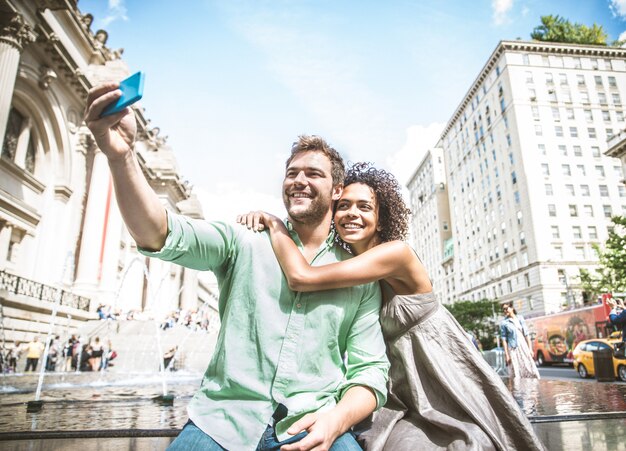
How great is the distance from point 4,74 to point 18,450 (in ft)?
62.5

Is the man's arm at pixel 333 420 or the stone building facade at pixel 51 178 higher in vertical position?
the stone building facade at pixel 51 178

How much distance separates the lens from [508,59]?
60.7 meters

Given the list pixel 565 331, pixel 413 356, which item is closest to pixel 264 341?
pixel 413 356

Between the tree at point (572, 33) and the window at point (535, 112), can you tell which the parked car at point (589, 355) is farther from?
the tree at point (572, 33)

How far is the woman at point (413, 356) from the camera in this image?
2.10 metres

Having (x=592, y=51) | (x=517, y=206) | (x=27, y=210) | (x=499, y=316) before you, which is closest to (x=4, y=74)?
(x=27, y=210)

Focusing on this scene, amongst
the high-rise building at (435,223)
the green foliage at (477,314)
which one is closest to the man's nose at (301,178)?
the green foliage at (477,314)

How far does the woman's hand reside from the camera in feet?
7.16

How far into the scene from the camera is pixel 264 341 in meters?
1.91

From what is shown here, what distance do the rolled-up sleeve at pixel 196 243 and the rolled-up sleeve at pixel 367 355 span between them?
2.53 feet

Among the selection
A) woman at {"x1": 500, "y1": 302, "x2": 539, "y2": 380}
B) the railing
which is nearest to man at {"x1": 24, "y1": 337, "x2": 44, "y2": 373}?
the railing

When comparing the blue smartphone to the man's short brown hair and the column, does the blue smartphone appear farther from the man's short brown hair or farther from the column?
the column

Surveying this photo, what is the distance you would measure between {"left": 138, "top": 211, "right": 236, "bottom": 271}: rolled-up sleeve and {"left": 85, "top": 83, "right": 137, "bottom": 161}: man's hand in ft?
1.13

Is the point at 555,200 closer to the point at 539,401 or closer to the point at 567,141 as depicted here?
the point at 567,141
